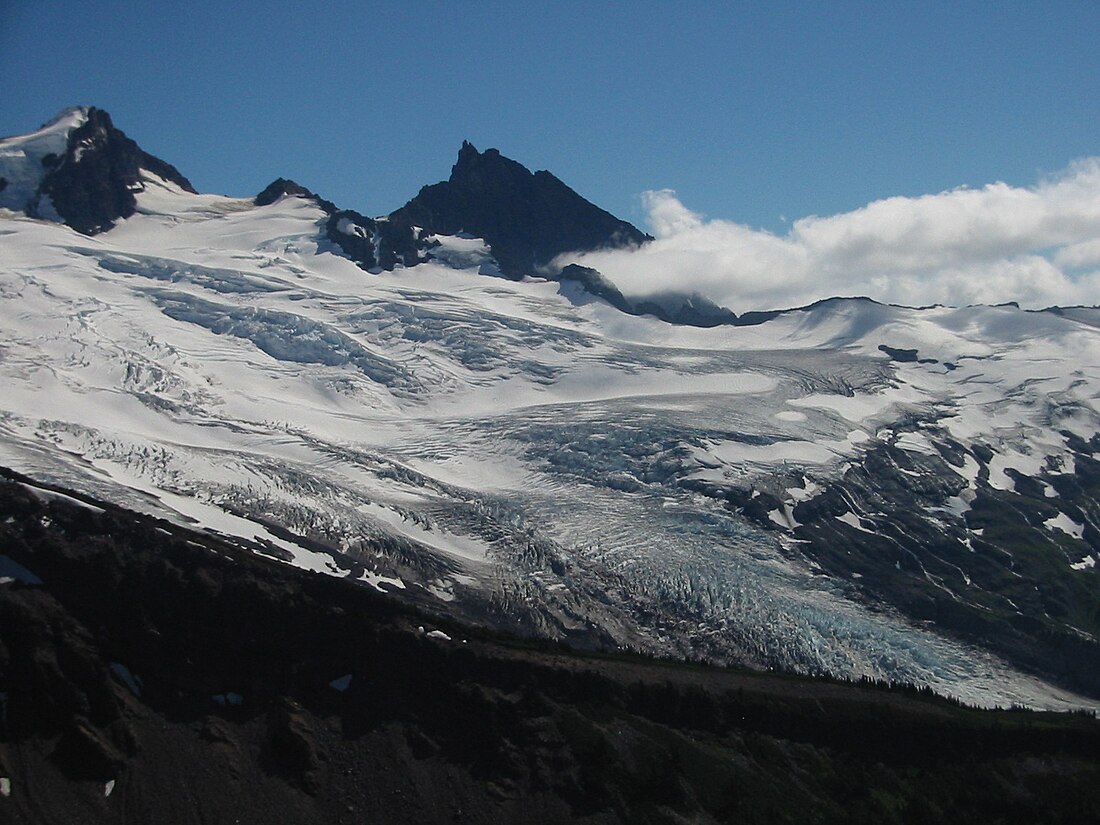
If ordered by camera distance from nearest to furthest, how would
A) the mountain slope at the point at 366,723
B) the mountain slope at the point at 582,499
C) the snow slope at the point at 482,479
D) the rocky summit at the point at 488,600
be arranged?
the mountain slope at the point at 366,723 → the rocky summit at the point at 488,600 → the snow slope at the point at 482,479 → the mountain slope at the point at 582,499

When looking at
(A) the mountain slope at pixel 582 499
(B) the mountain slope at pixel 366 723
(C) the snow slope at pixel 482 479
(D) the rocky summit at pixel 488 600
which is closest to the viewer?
Result: (B) the mountain slope at pixel 366 723

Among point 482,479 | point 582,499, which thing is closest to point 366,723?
point 582,499

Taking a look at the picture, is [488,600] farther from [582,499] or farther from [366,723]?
[366,723]

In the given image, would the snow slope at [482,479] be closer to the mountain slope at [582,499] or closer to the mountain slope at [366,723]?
the mountain slope at [582,499]

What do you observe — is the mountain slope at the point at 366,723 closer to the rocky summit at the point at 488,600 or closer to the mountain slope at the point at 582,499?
the rocky summit at the point at 488,600

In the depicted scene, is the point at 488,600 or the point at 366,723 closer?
the point at 366,723

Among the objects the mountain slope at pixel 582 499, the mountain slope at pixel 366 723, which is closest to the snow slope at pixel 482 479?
the mountain slope at pixel 582 499

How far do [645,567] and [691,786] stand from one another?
57.1m

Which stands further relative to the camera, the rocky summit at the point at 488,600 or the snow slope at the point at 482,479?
the snow slope at the point at 482,479

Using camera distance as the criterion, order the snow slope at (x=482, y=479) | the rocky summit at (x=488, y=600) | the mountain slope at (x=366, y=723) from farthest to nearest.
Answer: the snow slope at (x=482, y=479), the rocky summit at (x=488, y=600), the mountain slope at (x=366, y=723)

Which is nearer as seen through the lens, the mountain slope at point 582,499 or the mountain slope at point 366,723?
the mountain slope at point 366,723

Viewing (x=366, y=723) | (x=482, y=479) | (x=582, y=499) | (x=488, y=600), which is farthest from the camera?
(x=482, y=479)

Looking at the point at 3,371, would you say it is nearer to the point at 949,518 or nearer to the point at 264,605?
the point at 264,605

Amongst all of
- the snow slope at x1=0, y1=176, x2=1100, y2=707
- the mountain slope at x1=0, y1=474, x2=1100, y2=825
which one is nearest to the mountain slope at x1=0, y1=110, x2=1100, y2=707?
the snow slope at x1=0, y1=176, x2=1100, y2=707
